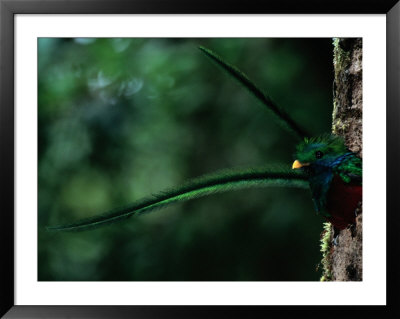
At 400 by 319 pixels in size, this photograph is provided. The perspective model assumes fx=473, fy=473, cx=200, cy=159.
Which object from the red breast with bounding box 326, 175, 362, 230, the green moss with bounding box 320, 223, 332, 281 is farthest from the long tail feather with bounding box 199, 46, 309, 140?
the green moss with bounding box 320, 223, 332, 281

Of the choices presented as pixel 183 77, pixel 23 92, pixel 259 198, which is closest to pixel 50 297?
pixel 23 92

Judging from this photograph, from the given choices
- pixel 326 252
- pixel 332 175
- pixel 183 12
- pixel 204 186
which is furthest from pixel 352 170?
pixel 183 12

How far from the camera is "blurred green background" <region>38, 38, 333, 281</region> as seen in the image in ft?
4.89

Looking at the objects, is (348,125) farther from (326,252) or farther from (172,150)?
(172,150)

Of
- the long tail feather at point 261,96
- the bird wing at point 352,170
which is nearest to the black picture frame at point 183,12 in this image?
the bird wing at point 352,170

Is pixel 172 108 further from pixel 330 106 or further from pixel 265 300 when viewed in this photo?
pixel 265 300

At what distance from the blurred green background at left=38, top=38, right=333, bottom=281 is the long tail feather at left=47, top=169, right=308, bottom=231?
1.9 inches

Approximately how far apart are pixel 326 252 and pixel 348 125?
40cm

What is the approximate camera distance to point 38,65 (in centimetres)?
145

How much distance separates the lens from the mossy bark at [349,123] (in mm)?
1380

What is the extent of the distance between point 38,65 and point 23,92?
11 cm

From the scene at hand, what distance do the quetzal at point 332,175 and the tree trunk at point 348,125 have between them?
3 centimetres

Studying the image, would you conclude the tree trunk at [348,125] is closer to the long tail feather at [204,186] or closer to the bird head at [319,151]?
the bird head at [319,151]

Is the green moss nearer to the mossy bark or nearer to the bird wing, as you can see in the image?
the mossy bark
